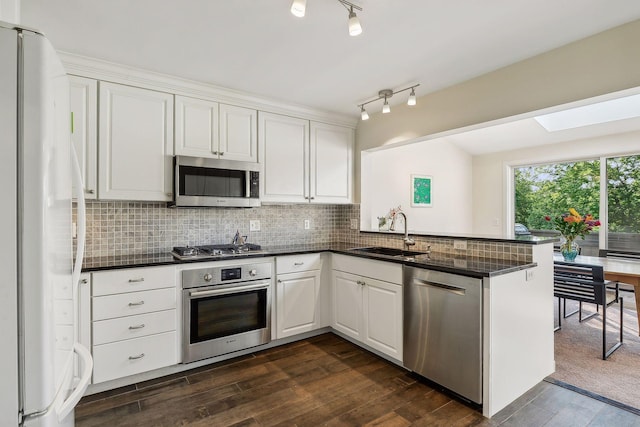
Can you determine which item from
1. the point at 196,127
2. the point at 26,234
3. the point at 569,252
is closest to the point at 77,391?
the point at 26,234

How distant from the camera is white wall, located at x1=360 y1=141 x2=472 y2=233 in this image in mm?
4027

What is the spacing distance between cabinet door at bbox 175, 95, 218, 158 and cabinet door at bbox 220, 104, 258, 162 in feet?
0.24

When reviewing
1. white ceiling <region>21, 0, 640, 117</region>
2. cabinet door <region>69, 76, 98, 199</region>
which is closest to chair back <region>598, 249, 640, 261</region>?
white ceiling <region>21, 0, 640, 117</region>

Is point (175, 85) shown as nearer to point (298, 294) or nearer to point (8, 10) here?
point (8, 10)

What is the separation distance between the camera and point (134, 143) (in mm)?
2514

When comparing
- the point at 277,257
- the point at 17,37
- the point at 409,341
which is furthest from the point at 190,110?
the point at 409,341

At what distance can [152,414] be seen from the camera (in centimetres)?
201

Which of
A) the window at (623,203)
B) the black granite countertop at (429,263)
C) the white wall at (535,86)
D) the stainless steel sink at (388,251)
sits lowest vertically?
the stainless steel sink at (388,251)

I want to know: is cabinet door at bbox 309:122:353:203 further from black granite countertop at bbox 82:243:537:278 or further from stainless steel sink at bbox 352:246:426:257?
black granite countertop at bbox 82:243:537:278

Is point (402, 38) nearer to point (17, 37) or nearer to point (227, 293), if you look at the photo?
point (17, 37)

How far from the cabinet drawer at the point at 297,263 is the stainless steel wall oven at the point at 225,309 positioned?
122mm

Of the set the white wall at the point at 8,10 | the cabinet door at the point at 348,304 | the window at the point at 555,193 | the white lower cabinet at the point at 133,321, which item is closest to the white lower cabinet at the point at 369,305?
the cabinet door at the point at 348,304

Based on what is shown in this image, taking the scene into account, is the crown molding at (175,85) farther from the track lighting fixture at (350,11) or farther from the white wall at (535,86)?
the track lighting fixture at (350,11)

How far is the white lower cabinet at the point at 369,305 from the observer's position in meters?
2.55
